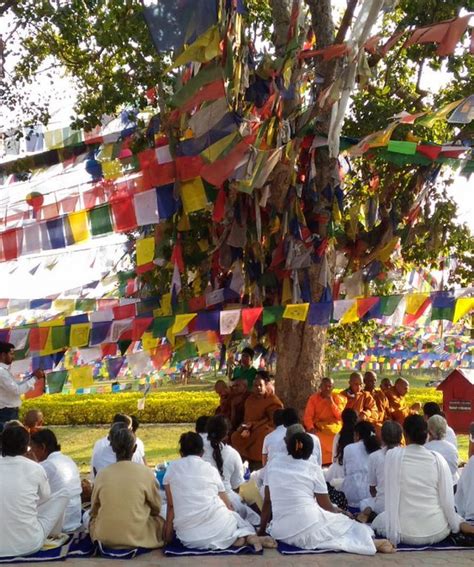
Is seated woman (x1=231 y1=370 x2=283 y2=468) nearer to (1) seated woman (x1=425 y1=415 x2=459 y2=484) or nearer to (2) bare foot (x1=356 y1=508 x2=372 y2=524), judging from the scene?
(1) seated woman (x1=425 y1=415 x2=459 y2=484)

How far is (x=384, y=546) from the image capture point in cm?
759

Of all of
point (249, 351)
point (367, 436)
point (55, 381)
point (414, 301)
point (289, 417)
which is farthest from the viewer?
point (249, 351)

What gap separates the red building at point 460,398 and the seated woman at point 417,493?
1212cm

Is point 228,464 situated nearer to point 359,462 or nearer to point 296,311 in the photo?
point 359,462

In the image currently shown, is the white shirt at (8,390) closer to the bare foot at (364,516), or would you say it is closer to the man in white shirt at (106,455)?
the man in white shirt at (106,455)

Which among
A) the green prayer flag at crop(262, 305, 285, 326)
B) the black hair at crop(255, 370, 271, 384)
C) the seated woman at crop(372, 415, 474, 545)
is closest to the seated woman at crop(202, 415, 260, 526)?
the seated woman at crop(372, 415, 474, 545)

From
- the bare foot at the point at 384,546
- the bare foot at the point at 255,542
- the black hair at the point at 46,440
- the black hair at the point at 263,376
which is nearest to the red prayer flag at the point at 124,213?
the black hair at the point at 263,376

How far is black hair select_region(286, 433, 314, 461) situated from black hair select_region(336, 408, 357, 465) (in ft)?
8.75

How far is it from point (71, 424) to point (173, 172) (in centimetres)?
1513

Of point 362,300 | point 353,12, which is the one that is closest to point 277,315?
point 362,300

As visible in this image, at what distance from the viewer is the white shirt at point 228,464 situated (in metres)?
8.91

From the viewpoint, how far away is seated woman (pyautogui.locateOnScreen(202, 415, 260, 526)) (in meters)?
8.75

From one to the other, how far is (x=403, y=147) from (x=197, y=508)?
19.5ft

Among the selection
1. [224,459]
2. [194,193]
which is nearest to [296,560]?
[224,459]
